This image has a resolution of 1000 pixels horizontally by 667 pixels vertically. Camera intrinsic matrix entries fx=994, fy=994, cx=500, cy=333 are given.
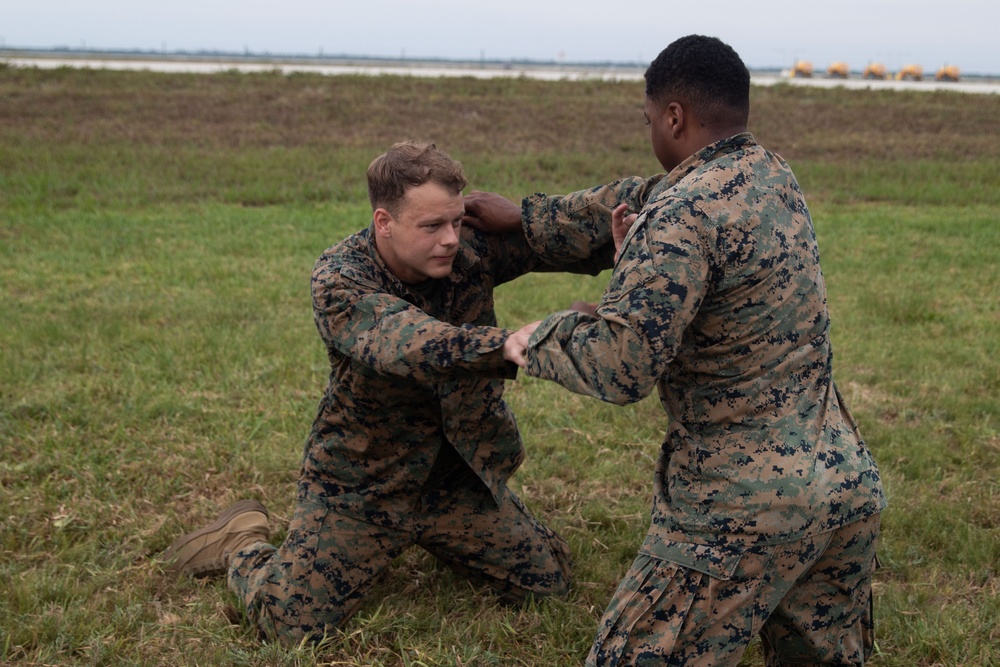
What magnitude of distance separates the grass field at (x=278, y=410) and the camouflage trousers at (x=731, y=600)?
110cm

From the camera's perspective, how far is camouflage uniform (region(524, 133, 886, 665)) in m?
2.79

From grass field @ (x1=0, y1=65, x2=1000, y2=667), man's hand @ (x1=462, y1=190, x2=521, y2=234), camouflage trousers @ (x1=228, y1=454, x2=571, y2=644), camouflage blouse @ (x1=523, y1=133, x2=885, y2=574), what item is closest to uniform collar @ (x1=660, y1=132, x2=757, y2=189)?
camouflage blouse @ (x1=523, y1=133, x2=885, y2=574)

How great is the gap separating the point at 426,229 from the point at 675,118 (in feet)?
3.61

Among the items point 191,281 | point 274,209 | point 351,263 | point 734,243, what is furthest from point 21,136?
point 734,243

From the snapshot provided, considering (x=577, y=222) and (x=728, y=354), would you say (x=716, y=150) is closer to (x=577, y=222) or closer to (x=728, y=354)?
(x=728, y=354)

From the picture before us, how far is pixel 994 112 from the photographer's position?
27266mm

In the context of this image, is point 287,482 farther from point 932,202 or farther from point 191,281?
point 932,202

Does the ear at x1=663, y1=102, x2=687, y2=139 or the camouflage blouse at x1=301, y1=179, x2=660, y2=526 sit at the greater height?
the ear at x1=663, y1=102, x2=687, y2=139

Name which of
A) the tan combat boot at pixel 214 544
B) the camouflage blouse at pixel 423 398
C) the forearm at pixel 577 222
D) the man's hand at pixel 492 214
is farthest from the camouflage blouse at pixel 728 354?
the tan combat boot at pixel 214 544

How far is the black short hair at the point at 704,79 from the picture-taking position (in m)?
2.90

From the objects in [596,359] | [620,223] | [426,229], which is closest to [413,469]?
[426,229]

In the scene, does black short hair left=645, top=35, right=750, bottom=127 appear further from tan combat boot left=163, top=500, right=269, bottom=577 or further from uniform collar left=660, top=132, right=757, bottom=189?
tan combat boot left=163, top=500, right=269, bottom=577

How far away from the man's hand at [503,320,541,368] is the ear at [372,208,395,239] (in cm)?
91

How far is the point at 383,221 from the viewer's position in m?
3.77
